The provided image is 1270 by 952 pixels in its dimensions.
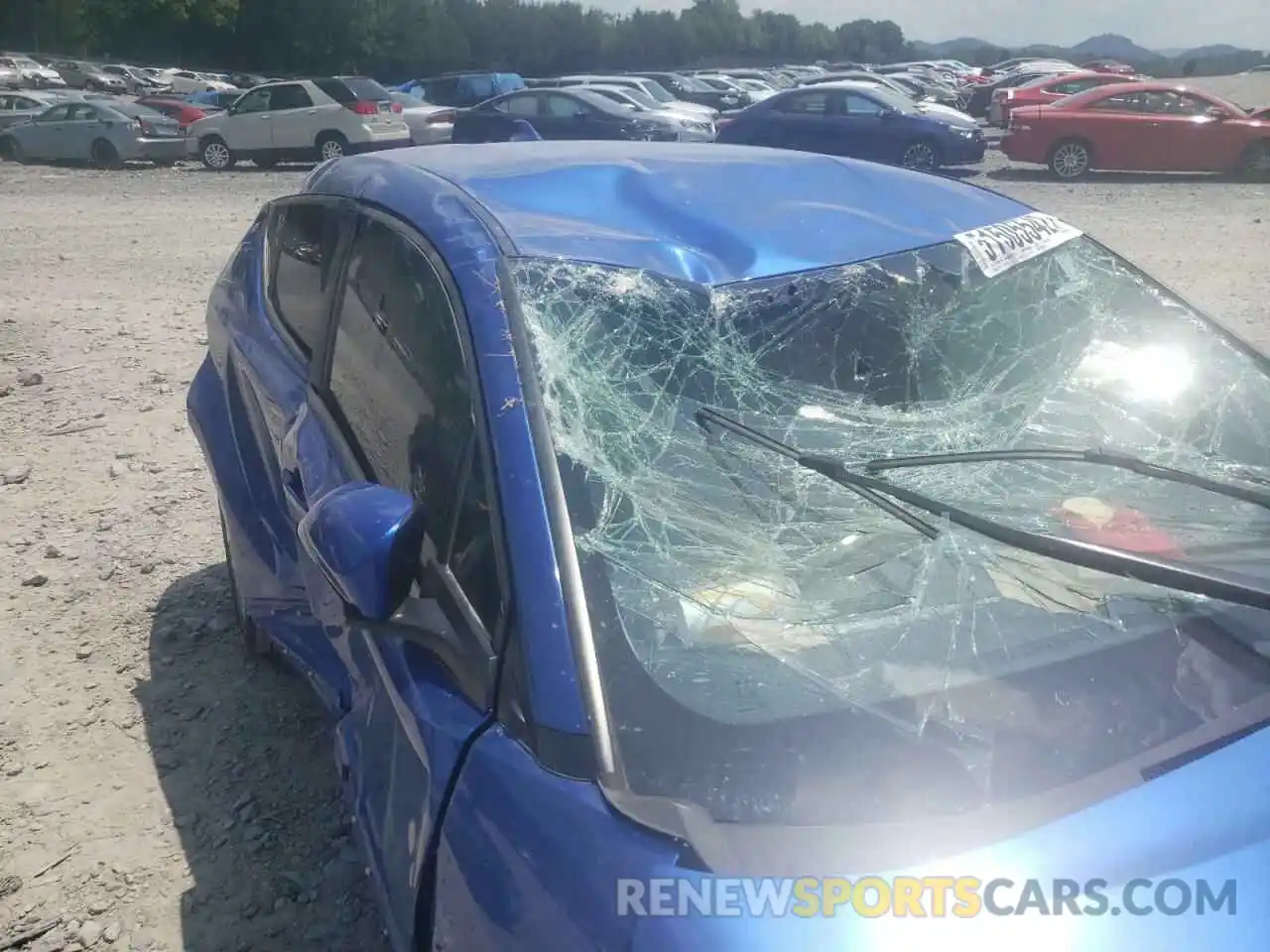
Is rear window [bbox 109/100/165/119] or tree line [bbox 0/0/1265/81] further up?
tree line [bbox 0/0/1265/81]

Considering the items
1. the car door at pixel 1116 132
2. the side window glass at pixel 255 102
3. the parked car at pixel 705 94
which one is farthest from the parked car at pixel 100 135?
the car door at pixel 1116 132

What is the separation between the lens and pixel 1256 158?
52.5 ft

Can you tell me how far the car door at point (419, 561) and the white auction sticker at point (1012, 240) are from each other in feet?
3.82

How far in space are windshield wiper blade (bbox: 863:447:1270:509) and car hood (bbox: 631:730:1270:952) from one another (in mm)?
675

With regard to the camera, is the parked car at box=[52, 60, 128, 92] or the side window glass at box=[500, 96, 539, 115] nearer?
the side window glass at box=[500, 96, 539, 115]

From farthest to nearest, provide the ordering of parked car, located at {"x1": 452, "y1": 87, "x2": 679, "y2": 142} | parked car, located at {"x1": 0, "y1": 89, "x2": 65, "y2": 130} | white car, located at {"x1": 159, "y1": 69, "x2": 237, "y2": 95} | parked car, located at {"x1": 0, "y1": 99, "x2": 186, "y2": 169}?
white car, located at {"x1": 159, "y1": 69, "x2": 237, "y2": 95} → parked car, located at {"x1": 0, "y1": 89, "x2": 65, "y2": 130} → parked car, located at {"x1": 0, "y1": 99, "x2": 186, "y2": 169} → parked car, located at {"x1": 452, "y1": 87, "x2": 679, "y2": 142}

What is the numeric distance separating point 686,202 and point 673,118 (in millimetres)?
17202

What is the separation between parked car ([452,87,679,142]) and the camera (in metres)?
18.2

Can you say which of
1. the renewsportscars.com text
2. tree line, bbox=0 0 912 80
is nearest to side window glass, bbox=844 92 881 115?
the renewsportscars.com text

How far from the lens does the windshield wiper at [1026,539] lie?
163 cm

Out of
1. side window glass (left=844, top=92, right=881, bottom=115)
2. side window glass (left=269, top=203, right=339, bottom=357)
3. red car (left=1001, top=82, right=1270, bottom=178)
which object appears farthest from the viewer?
side window glass (left=844, top=92, right=881, bottom=115)

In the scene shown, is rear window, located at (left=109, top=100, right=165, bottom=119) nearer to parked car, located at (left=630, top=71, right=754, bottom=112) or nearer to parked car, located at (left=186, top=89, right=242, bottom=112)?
parked car, located at (left=186, top=89, right=242, bottom=112)

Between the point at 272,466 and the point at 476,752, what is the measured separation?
1.45 meters

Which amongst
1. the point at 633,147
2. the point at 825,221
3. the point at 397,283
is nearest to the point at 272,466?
the point at 397,283
